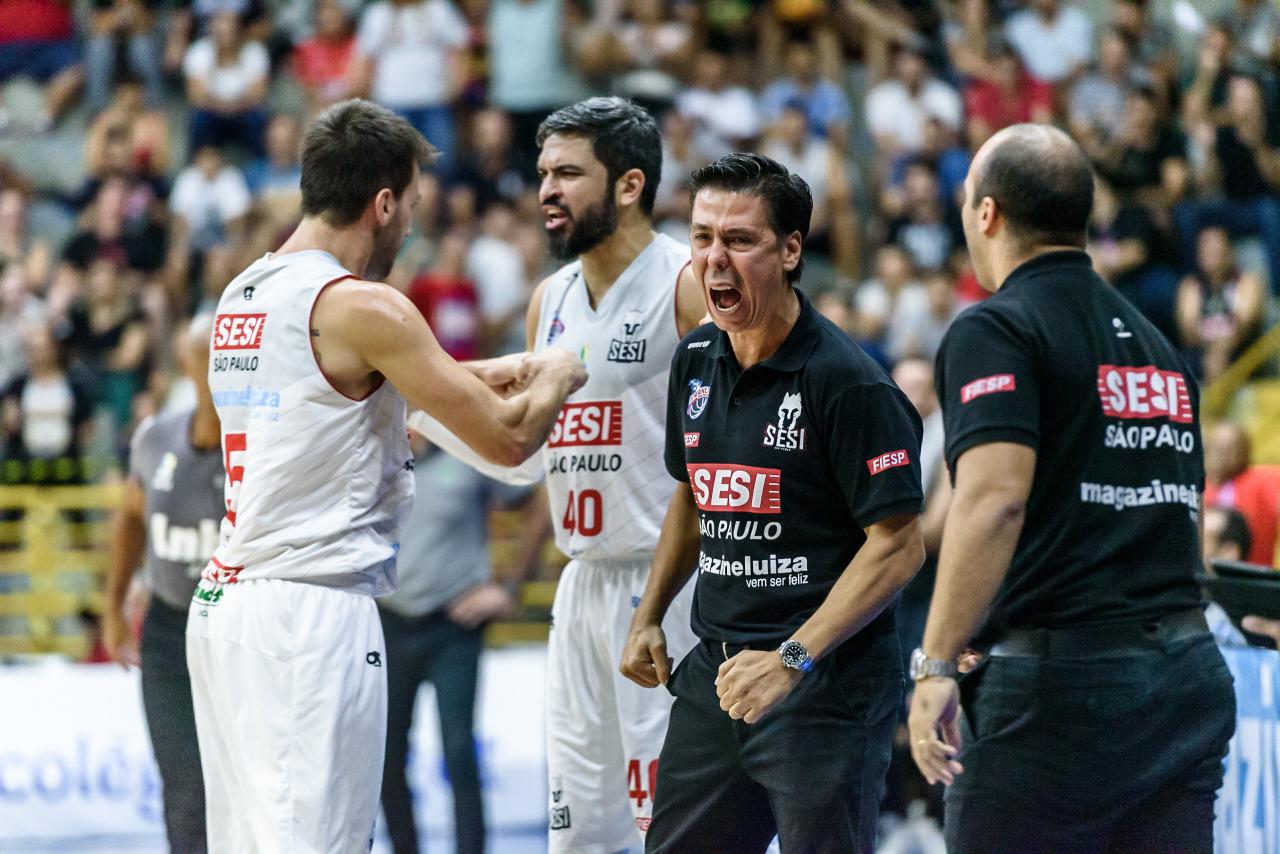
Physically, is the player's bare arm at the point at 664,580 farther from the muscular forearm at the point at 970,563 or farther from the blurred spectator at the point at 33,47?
the blurred spectator at the point at 33,47

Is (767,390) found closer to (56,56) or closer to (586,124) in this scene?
(586,124)

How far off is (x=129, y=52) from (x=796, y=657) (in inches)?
549

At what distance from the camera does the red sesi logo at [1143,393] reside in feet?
13.8

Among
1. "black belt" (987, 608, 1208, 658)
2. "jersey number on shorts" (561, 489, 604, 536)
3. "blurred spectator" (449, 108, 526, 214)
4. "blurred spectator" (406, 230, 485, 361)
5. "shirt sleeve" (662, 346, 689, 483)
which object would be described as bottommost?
"black belt" (987, 608, 1208, 658)

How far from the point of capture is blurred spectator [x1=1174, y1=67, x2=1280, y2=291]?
13539 millimetres

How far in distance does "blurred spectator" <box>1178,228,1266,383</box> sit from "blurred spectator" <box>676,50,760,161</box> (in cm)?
442

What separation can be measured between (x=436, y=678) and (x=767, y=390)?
4398mm

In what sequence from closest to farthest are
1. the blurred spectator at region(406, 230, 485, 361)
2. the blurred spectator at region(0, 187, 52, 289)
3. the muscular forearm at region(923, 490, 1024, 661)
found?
the muscular forearm at region(923, 490, 1024, 661)
the blurred spectator at region(406, 230, 485, 361)
the blurred spectator at region(0, 187, 52, 289)

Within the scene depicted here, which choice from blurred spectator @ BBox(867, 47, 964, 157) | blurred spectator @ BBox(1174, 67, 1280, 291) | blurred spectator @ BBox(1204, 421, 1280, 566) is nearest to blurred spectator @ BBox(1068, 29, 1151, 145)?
blurred spectator @ BBox(1174, 67, 1280, 291)

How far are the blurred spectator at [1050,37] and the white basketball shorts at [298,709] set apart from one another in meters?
12.0

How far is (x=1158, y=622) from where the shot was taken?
422 centimetres

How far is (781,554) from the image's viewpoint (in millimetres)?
4641

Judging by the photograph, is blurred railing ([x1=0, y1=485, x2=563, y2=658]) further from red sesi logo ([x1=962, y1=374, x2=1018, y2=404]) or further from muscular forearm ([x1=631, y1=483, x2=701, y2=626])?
red sesi logo ([x1=962, y1=374, x2=1018, y2=404])

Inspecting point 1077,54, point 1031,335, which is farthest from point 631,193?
point 1077,54
